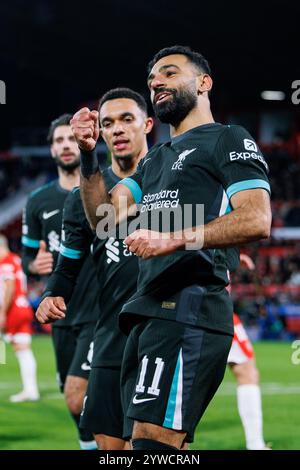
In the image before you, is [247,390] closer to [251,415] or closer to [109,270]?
[251,415]

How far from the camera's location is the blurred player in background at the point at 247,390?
6.86 metres

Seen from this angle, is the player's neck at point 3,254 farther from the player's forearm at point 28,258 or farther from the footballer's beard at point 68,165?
the footballer's beard at point 68,165

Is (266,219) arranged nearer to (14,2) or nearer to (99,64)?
(14,2)

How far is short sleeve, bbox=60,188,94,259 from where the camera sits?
5008 millimetres

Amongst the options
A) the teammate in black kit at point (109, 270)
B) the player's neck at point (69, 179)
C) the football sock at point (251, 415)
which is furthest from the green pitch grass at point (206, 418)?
the teammate in black kit at point (109, 270)

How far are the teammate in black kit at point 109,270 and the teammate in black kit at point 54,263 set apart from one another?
597 millimetres

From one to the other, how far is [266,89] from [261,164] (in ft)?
108

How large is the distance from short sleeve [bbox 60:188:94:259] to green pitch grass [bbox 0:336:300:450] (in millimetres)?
2748

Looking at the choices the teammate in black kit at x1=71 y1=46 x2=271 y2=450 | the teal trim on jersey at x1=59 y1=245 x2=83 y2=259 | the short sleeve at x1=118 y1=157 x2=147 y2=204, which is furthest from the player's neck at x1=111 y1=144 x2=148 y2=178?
the teammate in black kit at x1=71 y1=46 x2=271 y2=450

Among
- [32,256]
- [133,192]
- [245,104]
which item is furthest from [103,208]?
[245,104]

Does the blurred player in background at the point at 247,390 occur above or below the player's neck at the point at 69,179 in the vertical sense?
below

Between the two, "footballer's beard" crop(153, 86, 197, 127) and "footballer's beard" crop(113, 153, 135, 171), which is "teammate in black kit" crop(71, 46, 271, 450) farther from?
"footballer's beard" crop(113, 153, 135, 171)

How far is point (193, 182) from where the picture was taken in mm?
3799

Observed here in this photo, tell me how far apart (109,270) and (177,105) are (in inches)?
52.9
